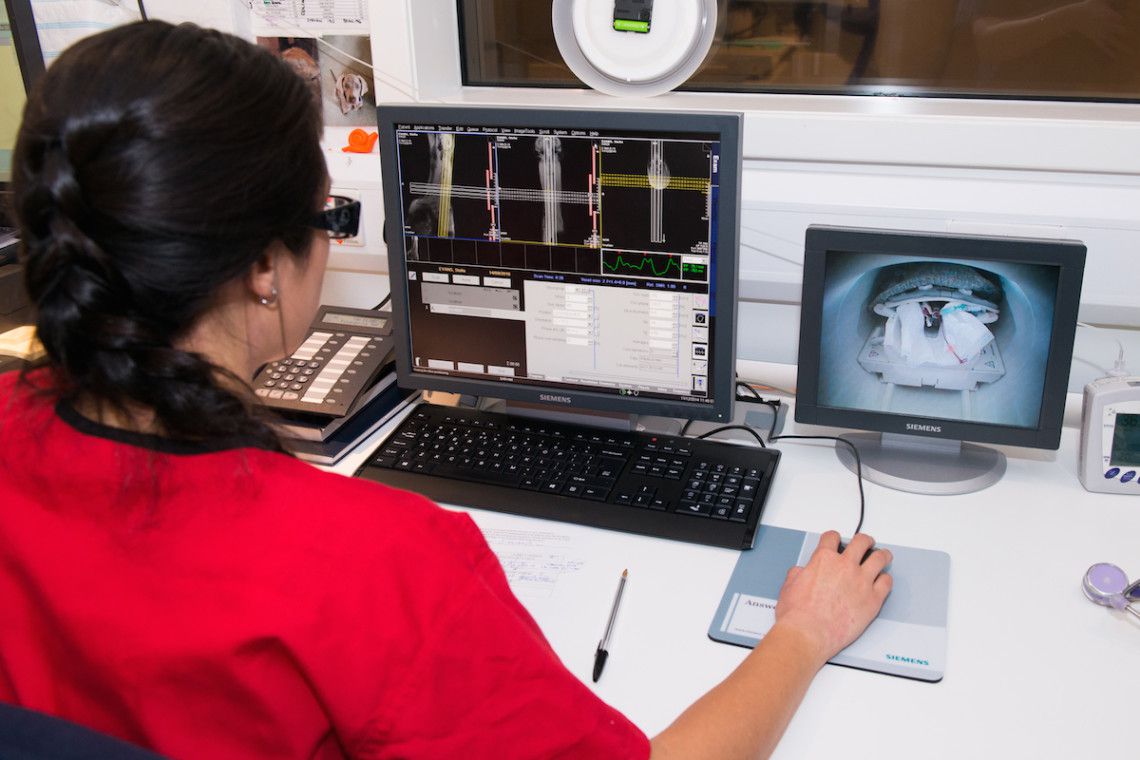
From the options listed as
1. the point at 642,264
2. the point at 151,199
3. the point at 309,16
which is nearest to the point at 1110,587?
the point at 642,264

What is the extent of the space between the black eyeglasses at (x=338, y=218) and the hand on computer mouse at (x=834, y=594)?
55 centimetres

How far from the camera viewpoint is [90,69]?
67cm

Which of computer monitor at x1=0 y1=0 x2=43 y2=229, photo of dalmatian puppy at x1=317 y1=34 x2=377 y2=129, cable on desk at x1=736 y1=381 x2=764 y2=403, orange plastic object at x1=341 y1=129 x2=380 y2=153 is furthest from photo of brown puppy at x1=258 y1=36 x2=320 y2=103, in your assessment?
cable on desk at x1=736 y1=381 x2=764 y2=403

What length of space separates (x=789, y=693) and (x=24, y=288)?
2.28ft

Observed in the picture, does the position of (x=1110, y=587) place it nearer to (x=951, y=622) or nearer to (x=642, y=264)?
(x=951, y=622)

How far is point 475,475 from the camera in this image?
126 cm

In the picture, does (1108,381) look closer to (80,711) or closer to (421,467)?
(421,467)

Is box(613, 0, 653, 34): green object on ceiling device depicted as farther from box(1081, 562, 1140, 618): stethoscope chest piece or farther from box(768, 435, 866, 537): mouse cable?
box(1081, 562, 1140, 618): stethoscope chest piece

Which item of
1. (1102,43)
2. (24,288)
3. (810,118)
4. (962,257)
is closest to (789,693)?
(962,257)

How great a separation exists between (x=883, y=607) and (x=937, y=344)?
368 mm

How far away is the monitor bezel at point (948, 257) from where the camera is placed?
3.82 ft

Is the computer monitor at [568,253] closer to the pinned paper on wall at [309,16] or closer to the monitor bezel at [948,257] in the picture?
the monitor bezel at [948,257]

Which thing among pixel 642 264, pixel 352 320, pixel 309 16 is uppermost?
pixel 309 16

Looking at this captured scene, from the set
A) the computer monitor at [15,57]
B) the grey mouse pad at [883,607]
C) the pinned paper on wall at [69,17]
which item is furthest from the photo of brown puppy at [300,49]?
the grey mouse pad at [883,607]
